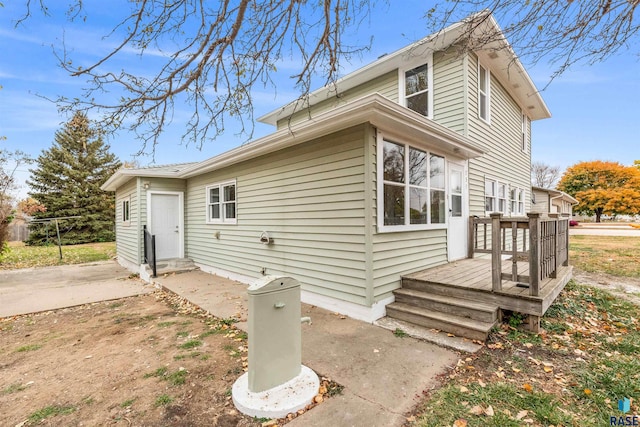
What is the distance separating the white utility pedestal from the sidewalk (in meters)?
0.23

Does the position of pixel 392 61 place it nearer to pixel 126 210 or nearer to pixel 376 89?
pixel 376 89

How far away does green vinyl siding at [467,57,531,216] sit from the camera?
6484 mm

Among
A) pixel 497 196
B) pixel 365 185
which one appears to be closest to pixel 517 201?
pixel 497 196

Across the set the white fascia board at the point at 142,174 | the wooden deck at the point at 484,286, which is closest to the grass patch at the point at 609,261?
the wooden deck at the point at 484,286

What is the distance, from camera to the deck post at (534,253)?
356 cm

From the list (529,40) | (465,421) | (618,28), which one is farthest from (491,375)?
(618,28)

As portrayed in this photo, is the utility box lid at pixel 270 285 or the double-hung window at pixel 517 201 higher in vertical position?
the double-hung window at pixel 517 201

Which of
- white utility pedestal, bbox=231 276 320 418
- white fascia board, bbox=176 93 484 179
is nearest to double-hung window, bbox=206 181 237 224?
white fascia board, bbox=176 93 484 179

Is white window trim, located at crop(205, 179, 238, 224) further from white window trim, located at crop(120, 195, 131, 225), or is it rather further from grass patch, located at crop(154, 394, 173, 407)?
grass patch, located at crop(154, 394, 173, 407)

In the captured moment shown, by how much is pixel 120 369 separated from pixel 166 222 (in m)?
6.35

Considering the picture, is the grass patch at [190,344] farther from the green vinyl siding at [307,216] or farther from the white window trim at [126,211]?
the white window trim at [126,211]

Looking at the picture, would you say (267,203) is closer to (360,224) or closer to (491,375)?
(360,224)

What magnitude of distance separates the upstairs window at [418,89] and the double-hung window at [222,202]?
466 centimetres

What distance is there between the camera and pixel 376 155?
4.21m
